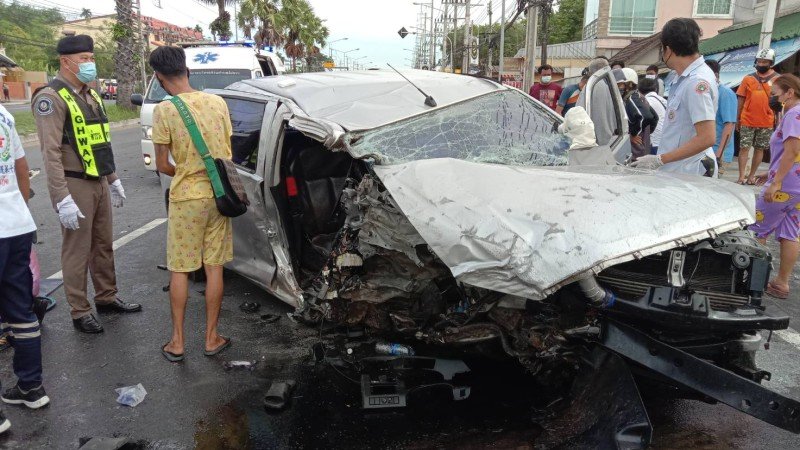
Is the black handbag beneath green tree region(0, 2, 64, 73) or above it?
beneath

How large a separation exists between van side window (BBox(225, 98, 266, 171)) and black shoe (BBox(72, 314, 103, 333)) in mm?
1568

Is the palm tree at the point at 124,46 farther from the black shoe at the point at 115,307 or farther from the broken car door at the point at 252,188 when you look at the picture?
the broken car door at the point at 252,188

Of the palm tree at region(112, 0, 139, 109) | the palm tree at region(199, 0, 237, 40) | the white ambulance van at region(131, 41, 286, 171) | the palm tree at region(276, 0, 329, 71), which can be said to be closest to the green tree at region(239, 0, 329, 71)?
the palm tree at region(276, 0, 329, 71)

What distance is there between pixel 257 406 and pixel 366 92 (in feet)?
7.40

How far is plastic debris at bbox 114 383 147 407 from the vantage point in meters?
3.27

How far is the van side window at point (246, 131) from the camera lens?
406 centimetres

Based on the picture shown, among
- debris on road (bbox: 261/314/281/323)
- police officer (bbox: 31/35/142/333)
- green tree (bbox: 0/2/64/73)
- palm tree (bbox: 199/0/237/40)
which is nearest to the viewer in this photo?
police officer (bbox: 31/35/142/333)

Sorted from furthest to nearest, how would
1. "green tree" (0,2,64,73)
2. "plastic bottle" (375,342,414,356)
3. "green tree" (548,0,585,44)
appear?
1. "green tree" (0,2,64,73)
2. "green tree" (548,0,585,44)
3. "plastic bottle" (375,342,414,356)

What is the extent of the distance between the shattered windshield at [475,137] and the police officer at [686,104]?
0.70 meters

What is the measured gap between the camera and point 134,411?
320 centimetres

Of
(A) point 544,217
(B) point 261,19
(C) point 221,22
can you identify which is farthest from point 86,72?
(B) point 261,19

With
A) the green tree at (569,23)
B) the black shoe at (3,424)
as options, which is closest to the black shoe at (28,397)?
the black shoe at (3,424)

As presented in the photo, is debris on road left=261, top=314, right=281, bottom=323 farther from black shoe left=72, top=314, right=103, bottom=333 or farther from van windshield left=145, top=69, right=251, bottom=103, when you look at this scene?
van windshield left=145, top=69, right=251, bottom=103

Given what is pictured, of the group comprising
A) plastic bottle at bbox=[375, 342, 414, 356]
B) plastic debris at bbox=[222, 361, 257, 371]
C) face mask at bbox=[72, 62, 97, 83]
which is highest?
face mask at bbox=[72, 62, 97, 83]
